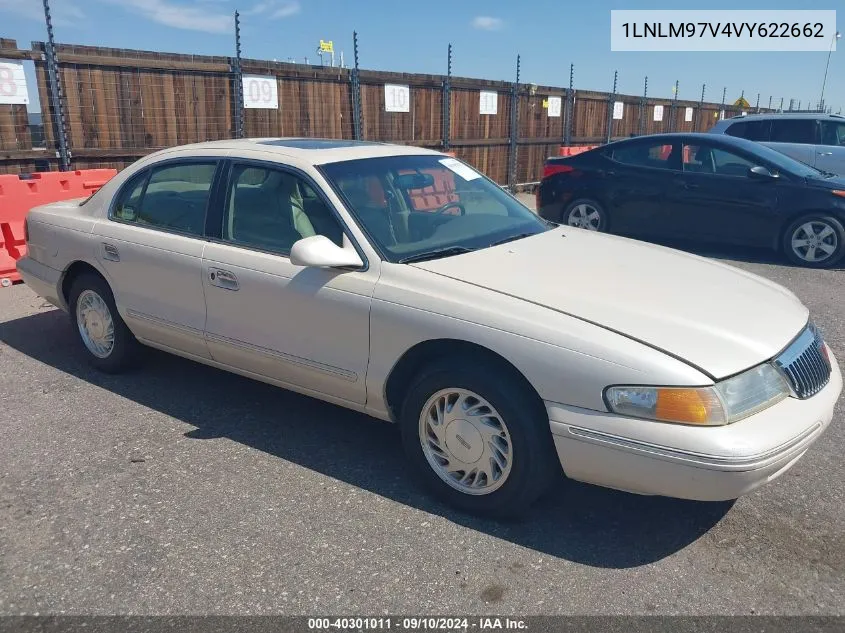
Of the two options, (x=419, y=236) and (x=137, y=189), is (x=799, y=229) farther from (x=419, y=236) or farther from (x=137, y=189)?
(x=137, y=189)

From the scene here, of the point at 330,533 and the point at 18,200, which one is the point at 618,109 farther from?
the point at 330,533

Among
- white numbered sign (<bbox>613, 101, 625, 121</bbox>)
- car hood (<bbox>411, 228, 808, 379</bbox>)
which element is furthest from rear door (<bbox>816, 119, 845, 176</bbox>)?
car hood (<bbox>411, 228, 808, 379</bbox>)

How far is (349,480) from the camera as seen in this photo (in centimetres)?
358

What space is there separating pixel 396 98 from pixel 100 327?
30.4 feet

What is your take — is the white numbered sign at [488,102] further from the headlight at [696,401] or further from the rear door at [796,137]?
the headlight at [696,401]

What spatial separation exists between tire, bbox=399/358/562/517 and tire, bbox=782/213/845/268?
21.9 ft

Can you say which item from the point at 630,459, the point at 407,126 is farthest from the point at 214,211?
the point at 407,126

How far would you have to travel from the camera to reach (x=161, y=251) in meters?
4.26

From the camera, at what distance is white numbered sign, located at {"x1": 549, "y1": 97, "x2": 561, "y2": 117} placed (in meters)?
17.5

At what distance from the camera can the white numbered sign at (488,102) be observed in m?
15.0

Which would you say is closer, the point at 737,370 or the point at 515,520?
the point at 737,370

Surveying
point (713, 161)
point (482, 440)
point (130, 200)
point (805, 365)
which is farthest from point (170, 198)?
point (713, 161)

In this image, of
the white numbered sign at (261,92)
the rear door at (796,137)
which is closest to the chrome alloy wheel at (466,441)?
the white numbered sign at (261,92)

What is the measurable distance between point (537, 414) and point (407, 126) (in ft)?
36.6
